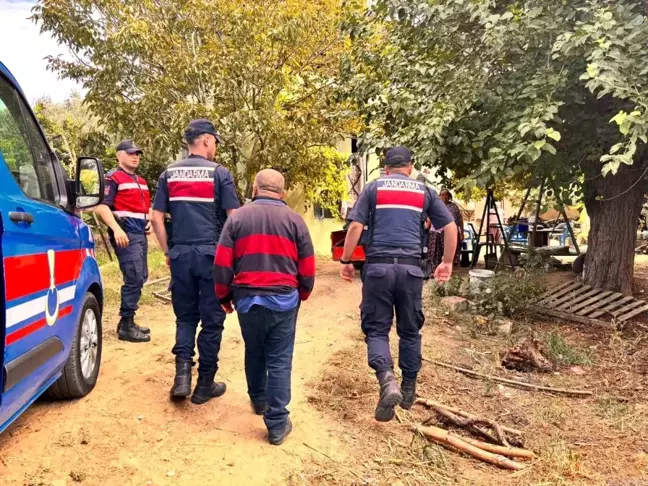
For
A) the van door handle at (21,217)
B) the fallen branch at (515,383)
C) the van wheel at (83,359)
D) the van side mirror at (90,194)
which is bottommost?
the fallen branch at (515,383)

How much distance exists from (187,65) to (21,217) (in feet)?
20.9

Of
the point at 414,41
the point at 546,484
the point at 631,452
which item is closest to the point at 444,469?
the point at 546,484

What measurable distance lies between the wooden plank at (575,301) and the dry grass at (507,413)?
789mm

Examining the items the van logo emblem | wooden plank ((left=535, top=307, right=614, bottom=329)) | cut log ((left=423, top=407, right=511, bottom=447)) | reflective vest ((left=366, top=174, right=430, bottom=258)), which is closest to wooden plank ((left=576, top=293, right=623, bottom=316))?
wooden plank ((left=535, top=307, right=614, bottom=329))

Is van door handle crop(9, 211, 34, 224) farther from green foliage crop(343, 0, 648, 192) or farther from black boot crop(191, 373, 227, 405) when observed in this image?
green foliage crop(343, 0, 648, 192)

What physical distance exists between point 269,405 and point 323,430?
525 mm

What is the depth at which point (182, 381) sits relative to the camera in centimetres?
372

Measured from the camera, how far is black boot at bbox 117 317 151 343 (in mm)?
5238

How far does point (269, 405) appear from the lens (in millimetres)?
3295

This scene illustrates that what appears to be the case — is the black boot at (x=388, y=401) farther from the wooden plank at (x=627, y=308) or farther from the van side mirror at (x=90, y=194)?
the wooden plank at (x=627, y=308)

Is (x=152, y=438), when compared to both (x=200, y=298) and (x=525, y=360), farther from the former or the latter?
(x=525, y=360)

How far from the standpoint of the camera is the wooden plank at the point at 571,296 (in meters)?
7.60

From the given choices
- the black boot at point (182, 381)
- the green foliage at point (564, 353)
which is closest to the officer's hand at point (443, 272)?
the black boot at point (182, 381)

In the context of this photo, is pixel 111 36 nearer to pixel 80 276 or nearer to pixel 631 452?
pixel 80 276
